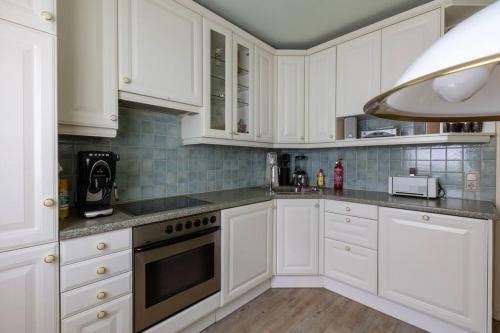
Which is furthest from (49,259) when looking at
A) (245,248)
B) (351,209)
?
(351,209)

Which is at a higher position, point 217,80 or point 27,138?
point 217,80

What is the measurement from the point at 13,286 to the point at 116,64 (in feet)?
3.92

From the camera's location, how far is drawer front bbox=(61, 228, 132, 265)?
1.15 metres

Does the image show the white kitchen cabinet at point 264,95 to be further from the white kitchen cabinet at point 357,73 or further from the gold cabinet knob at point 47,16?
the gold cabinet knob at point 47,16

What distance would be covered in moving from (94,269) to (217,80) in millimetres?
1568

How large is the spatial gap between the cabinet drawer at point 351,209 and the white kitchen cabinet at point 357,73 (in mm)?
797

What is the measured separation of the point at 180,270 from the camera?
5.18 ft

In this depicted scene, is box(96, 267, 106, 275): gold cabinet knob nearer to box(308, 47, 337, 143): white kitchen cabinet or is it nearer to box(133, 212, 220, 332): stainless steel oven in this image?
box(133, 212, 220, 332): stainless steel oven

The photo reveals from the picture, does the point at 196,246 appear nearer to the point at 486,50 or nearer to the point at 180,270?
the point at 180,270

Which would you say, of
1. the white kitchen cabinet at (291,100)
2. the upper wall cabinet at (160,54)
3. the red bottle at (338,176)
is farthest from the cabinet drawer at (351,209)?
the upper wall cabinet at (160,54)

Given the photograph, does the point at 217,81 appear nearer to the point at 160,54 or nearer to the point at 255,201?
the point at 160,54

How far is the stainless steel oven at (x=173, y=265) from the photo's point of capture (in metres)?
1.39

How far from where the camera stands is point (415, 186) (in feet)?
6.69

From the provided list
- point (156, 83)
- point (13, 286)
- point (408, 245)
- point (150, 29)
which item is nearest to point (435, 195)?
point (408, 245)
